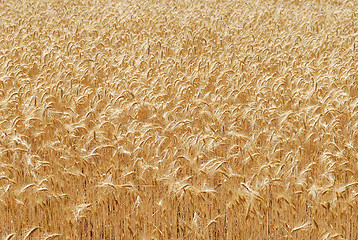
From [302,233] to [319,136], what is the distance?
1697 mm

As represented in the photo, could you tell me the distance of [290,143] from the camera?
514 cm

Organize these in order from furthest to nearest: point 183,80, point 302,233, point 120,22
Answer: point 120,22 < point 183,80 < point 302,233

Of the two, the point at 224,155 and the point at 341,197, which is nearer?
the point at 341,197

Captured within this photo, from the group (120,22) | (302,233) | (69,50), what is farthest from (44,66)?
(302,233)

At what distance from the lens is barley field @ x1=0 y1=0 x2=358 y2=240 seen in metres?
3.84

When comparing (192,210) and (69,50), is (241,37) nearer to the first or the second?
(69,50)

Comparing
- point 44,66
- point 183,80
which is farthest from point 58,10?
point 183,80

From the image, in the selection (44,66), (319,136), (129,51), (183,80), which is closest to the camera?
(319,136)

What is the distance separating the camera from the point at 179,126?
17.0ft

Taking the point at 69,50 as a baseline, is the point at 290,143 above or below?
below

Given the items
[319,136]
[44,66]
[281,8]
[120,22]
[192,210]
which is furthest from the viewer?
[281,8]

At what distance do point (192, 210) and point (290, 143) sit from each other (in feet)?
5.07

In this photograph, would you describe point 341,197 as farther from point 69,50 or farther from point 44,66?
point 69,50

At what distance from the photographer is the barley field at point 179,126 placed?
384cm
